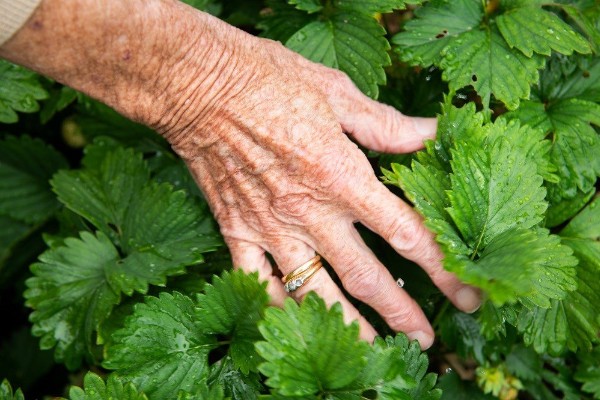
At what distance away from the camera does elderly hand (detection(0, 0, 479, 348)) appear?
4.57ft

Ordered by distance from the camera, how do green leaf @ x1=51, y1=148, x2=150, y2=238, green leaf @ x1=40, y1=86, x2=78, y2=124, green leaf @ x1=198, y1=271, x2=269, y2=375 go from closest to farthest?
green leaf @ x1=198, y1=271, x2=269, y2=375
green leaf @ x1=51, y1=148, x2=150, y2=238
green leaf @ x1=40, y1=86, x2=78, y2=124

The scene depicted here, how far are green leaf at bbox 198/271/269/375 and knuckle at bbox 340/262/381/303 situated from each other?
0.76ft

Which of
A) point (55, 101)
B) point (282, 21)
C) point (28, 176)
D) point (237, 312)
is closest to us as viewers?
point (237, 312)

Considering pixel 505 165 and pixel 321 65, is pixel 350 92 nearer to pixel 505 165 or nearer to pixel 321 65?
pixel 321 65

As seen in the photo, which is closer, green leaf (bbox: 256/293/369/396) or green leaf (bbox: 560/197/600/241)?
green leaf (bbox: 256/293/369/396)

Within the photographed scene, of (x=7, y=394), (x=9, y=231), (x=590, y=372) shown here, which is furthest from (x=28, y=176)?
(x=590, y=372)

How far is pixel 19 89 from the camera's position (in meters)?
1.82

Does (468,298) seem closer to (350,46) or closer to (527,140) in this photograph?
(527,140)

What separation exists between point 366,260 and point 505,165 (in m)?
0.38

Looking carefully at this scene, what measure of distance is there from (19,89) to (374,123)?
107 cm

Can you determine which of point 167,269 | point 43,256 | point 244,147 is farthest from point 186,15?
point 43,256

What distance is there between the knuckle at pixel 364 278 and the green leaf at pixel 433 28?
0.56 m

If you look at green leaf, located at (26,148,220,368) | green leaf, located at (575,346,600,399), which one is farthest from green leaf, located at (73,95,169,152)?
green leaf, located at (575,346,600,399)

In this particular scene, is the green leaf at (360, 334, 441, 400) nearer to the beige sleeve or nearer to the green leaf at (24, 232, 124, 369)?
the green leaf at (24, 232, 124, 369)
